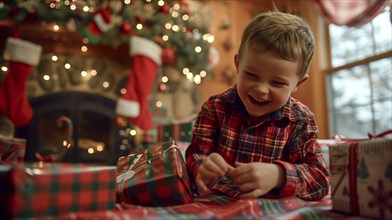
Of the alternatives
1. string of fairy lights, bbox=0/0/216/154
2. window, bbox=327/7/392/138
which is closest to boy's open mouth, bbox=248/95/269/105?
window, bbox=327/7/392/138

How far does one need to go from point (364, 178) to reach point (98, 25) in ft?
6.77

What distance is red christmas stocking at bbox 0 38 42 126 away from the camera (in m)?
2.00

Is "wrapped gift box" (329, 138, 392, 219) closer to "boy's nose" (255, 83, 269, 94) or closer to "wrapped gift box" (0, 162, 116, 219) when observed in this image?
"boy's nose" (255, 83, 269, 94)

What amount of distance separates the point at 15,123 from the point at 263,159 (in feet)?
6.42

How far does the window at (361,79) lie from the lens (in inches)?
80.0

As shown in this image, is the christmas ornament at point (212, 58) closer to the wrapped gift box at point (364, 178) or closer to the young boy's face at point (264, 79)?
the young boy's face at point (264, 79)

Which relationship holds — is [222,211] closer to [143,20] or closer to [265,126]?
[265,126]

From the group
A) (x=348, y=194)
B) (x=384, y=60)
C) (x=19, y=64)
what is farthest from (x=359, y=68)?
(x=19, y=64)

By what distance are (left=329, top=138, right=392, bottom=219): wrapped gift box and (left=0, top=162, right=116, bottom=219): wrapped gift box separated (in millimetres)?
357

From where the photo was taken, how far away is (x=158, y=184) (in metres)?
0.57

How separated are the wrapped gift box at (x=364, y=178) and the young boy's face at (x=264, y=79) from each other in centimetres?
16

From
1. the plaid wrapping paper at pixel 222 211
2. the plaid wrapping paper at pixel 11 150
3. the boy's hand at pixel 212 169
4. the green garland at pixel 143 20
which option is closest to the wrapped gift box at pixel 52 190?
the plaid wrapping paper at pixel 222 211

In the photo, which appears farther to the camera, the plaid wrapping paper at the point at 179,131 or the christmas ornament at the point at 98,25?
the christmas ornament at the point at 98,25

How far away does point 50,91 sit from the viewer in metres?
2.47
